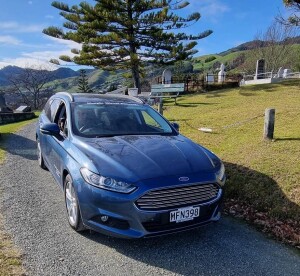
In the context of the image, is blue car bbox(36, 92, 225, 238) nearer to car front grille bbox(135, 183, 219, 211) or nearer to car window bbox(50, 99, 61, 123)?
car front grille bbox(135, 183, 219, 211)

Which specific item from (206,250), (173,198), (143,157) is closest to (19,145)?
(143,157)

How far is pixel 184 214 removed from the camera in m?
3.34

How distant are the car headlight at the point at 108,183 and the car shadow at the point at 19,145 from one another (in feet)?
16.2

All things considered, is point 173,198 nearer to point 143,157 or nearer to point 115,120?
point 143,157

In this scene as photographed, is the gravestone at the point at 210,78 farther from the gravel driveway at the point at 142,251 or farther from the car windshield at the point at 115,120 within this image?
the gravel driveway at the point at 142,251

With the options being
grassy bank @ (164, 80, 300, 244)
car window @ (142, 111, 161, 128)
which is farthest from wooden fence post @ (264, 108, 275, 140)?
car window @ (142, 111, 161, 128)

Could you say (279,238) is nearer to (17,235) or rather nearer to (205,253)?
(205,253)

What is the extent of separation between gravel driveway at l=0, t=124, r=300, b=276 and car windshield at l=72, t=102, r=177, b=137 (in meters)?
1.29

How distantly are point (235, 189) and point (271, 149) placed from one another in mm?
1676

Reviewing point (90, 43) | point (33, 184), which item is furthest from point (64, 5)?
point (33, 184)

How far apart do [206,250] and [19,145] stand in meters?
7.68

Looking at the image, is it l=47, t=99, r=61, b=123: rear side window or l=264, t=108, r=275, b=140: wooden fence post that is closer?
l=47, t=99, r=61, b=123: rear side window

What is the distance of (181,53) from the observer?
22516mm

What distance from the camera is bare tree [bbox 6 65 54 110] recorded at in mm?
50472
